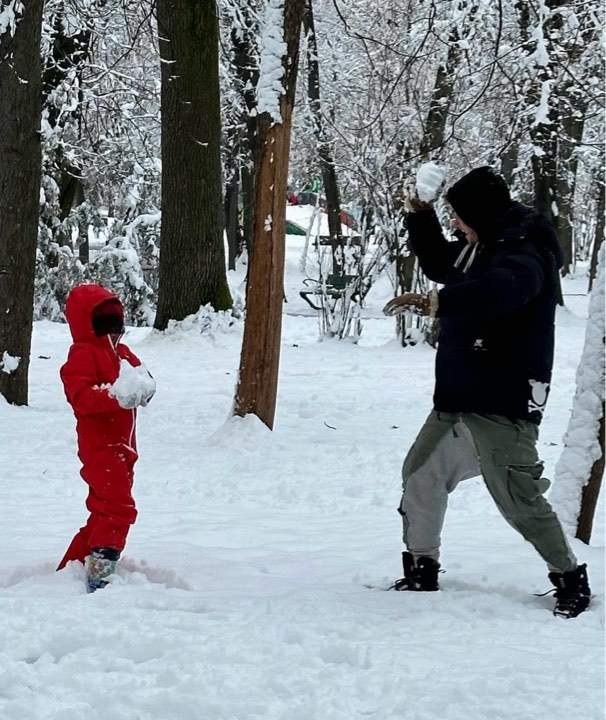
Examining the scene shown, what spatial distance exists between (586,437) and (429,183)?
4.75 feet

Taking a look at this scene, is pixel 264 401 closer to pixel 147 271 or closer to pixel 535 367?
pixel 535 367

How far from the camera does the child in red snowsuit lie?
13.6 feet

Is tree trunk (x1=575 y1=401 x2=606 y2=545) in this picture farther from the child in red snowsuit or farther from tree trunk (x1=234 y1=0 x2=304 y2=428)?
tree trunk (x1=234 y1=0 x2=304 y2=428)

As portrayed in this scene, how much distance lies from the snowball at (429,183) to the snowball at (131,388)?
129 cm

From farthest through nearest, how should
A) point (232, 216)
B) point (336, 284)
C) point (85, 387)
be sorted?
point (232, 216) → point (336, 284) → point (85, 387)

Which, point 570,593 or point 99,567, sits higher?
point 570,593

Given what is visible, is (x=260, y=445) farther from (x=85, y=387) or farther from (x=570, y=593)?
(x=570, y=593)

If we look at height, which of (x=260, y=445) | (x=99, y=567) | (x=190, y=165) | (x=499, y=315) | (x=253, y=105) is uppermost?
(x=253, y=105)

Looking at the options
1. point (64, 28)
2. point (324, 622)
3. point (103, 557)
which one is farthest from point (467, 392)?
point (64, 28)

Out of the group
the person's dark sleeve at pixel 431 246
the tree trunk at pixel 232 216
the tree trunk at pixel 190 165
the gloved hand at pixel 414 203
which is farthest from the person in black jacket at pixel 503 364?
the tree trunk at pixel 232 216

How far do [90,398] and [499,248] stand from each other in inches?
65.8

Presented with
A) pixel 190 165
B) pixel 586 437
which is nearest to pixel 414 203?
pixel 586 437

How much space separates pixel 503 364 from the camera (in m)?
3.62

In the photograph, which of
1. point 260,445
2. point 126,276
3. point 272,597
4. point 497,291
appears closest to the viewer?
point 497,291
